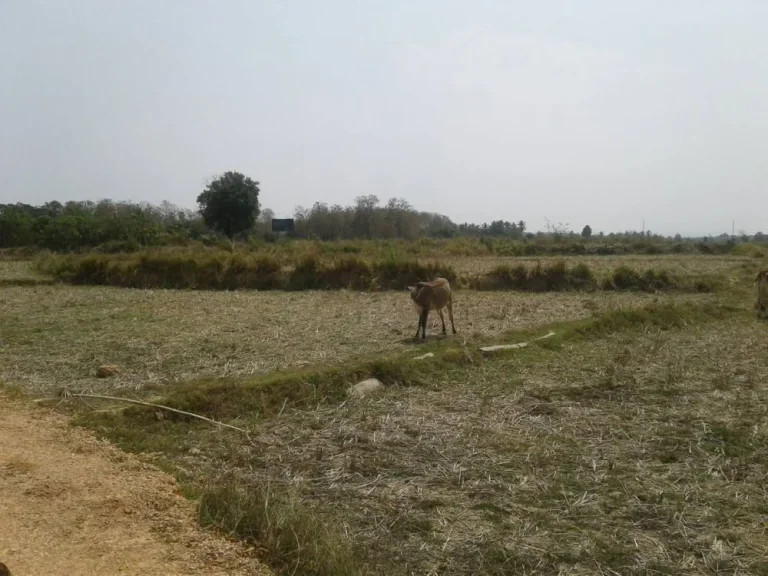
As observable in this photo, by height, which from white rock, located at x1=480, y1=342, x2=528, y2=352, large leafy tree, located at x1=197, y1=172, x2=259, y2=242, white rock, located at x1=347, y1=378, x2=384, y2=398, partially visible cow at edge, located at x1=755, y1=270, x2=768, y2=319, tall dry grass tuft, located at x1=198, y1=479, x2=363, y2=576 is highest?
large leafy tree, located at x1=197, y1=172, x2=259, y2=242

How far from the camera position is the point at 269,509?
520 centimetres

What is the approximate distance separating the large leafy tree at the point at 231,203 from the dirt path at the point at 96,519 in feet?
135

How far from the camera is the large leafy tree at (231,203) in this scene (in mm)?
46656

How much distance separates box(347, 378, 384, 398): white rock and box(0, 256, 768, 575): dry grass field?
0.21 metres

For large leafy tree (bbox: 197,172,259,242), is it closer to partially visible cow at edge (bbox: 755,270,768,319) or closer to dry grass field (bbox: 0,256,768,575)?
dry grass field (bbox: 0,256,768,575)

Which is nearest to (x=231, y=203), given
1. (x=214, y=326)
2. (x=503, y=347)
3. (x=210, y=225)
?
(x=210, y=225)

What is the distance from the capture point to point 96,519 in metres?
5.11

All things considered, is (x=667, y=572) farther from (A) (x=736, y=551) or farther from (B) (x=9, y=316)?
(B) (x=9, y=316)

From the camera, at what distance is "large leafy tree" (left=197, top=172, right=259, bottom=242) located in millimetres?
46656

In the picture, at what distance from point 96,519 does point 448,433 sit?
384 cm

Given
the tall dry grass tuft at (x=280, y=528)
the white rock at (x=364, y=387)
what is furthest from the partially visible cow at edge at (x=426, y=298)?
the tall dry grass tuft at (x=280, y=528)

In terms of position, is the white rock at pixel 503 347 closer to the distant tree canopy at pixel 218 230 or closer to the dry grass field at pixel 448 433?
the dry grass field at pixel 448 433

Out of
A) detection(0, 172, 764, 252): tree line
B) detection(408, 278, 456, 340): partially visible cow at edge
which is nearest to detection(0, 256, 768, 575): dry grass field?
detection(408, 278, 456, 340): partially visible cow at edge

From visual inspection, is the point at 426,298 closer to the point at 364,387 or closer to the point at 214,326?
the point at 364,387
